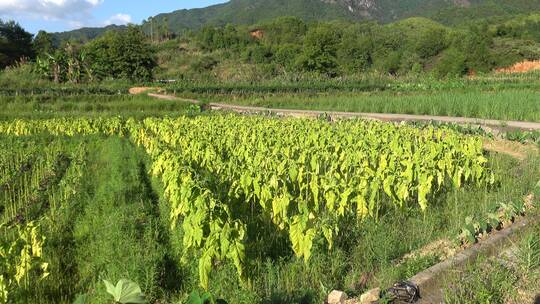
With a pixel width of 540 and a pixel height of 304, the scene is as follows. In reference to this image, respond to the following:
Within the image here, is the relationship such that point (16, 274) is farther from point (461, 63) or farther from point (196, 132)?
point (461, 63)

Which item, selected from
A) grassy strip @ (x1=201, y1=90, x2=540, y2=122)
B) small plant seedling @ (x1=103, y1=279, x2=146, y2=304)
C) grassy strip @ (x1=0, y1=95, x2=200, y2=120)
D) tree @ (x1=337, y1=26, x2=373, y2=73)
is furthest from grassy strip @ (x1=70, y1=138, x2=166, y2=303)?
tree @ (x1=337, y1=26, x2=373, y2=73)

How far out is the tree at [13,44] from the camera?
61272 millimetres

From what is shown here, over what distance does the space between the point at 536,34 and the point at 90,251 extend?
244ft

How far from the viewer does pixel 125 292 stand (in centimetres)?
199

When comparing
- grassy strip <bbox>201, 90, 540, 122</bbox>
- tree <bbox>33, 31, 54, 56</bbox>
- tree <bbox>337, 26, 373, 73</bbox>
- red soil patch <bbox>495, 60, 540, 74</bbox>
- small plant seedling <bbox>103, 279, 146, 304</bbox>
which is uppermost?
tree <bbox>33, 31, 54, 56</bbox>

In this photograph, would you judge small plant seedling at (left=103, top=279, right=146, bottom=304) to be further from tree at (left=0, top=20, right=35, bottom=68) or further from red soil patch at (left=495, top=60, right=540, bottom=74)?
tree at (left=0, top=20, right=35, bottom=68)

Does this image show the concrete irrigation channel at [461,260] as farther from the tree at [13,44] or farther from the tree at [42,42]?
the tree at [42,42]

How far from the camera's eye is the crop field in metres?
4.23

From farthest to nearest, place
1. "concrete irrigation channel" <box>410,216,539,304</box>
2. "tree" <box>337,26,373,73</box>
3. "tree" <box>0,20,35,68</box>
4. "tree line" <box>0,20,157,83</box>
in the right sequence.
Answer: "tree" <box>337,26,373,73</box>
"tree" <box>0,20,35,68</box>
"tree line" <box>0,20,157,83</box>
"concrete irrigation channel" <box>410,216,539,304</box>

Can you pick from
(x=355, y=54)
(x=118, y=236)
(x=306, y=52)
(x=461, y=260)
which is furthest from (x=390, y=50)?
(x=118, y=236)

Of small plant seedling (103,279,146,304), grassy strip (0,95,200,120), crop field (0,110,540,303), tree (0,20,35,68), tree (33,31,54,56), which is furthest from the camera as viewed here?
tree (33,31,54,56)

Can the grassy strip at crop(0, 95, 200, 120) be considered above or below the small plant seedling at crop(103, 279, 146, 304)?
below

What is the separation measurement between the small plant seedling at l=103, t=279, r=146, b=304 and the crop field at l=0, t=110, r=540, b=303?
144 mm

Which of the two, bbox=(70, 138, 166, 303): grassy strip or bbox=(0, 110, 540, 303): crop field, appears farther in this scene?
bbox=(70, 138, 166, 303): grassy strip
